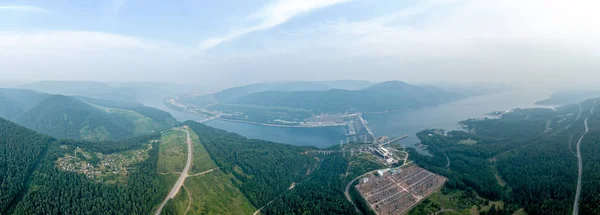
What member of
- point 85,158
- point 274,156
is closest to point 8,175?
point 85,158

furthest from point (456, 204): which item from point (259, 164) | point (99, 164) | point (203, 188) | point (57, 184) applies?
point (99, 164)

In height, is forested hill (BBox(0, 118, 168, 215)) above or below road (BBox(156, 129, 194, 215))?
above

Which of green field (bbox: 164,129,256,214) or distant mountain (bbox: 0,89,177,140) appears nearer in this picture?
green field (bbox: 164,129,256,214)

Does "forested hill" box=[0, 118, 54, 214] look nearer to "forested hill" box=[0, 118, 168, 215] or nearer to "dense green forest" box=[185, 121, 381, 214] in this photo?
"forested hill" box=[0, 118, 168, 215]

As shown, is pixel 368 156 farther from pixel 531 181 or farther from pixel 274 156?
pixel 531 181

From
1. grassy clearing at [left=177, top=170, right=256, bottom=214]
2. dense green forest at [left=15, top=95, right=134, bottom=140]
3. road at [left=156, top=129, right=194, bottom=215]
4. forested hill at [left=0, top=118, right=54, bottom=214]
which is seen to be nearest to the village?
forested hill at [left=0, top=118, right=54, bottom=214]

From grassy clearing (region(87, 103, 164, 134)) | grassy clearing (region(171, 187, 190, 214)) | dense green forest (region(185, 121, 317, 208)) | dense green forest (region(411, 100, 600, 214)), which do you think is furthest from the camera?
grassy clearing (region(87, 103, 164, 134))

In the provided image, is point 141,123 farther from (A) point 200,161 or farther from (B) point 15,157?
(B) point 15,157
